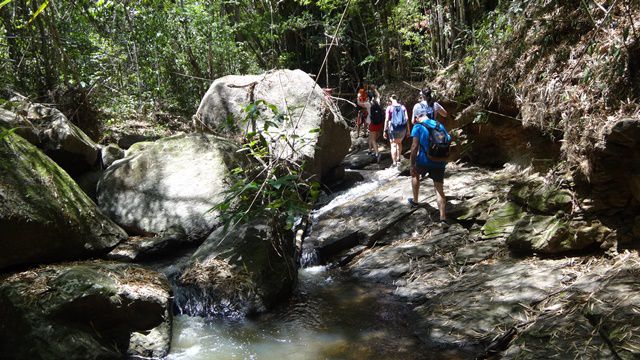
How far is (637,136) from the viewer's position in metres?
4.36

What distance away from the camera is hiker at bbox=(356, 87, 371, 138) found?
14.0 metres

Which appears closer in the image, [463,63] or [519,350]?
[519,350]

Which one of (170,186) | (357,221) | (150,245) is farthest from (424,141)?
(150,245)

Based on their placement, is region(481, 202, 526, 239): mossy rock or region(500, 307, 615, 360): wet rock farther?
region(481, 202, 526, 239): mossy rock

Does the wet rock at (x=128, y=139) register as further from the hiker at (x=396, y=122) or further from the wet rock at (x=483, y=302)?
the wet rock at (x=483, y=302)

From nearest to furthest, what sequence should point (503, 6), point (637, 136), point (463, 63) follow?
1. point (637, 136)
2. point (503, 6)
3. point (463, 63)

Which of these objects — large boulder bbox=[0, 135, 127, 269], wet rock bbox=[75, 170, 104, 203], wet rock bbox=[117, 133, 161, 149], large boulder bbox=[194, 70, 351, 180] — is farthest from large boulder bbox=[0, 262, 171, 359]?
wet rock bbox=[117, 133, 161, 149]

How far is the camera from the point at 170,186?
7531 mm

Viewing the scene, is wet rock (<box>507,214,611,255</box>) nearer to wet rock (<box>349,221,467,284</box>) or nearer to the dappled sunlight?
wet rock (<box>349,221,467,284</box>)

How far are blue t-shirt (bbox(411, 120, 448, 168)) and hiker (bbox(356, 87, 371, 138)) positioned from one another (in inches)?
239

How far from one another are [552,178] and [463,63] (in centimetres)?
493

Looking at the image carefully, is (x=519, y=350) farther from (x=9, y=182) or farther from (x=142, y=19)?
(x=142, y=19)

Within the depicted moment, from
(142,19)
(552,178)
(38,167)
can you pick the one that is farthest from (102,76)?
(552,178)

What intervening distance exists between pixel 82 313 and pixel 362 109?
12693mm
